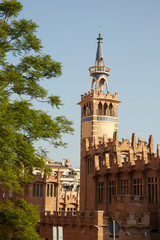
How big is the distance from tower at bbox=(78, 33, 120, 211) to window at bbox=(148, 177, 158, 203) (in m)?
13.9

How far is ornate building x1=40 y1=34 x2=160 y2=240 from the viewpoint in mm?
38844

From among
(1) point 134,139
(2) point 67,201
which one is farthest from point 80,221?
(2) point 67,201

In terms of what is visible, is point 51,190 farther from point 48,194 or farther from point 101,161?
point 101,161

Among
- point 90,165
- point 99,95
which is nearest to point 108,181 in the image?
point 90,165

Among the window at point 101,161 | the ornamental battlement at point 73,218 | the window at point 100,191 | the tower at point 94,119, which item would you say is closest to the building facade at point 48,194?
the tower at point 94,119

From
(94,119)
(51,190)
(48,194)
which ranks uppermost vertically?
(94,119)

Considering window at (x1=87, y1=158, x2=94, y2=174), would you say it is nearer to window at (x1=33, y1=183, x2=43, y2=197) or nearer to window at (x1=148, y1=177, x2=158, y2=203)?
window at (x1=33, y1=183, x2=43, y2=197)

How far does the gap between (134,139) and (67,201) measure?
22999 millimetres

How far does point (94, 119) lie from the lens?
60.2 metres

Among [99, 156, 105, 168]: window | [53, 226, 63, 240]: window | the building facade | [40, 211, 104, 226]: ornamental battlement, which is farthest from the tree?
the building facade

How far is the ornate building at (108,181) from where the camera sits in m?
38.8

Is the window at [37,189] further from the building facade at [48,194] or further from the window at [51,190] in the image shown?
the window at [51,190]

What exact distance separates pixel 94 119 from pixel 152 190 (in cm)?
1993

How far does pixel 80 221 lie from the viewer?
136ft
